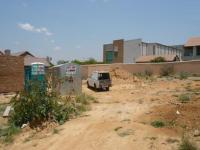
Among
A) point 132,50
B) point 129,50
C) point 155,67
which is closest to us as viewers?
point 155,67

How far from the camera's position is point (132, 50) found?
6838 cm

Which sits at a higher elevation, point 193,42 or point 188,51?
point 193,42

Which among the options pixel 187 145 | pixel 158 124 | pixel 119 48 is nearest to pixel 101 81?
pixel 158 124

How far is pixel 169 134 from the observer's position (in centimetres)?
964

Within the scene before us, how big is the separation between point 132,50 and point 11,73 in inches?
1854

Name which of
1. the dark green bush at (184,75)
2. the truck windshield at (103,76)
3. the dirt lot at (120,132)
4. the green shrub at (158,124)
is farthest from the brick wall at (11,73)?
the dark green bush at (184,75)

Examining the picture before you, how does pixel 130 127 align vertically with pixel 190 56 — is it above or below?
below

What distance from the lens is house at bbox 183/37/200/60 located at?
179ft

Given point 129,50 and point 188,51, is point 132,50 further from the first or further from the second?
point 188,51

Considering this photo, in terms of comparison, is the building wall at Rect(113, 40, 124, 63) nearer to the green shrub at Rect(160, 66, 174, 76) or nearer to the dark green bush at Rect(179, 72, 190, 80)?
the green shrub at Rect(160, 66, 174, 76)

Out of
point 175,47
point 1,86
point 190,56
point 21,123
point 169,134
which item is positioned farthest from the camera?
point 175,47

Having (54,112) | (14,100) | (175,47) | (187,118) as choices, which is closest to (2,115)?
(14,100)

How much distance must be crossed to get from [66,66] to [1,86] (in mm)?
5522

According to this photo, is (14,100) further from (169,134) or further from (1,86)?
(1,86)
